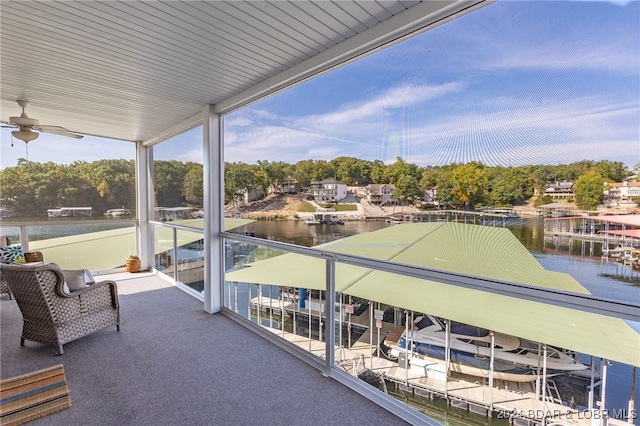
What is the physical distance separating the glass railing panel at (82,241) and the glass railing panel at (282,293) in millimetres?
3666

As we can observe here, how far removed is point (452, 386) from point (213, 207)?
10.8 ft

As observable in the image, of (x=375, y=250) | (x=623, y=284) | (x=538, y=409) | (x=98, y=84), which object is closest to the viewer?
(x=623, y=284)

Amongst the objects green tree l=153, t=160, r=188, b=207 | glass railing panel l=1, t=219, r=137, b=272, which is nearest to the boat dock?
green tree l=153, t=160, r=188, b=207

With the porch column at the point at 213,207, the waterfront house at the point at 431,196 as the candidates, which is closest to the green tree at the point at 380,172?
the waterfront house at the point at 431,196

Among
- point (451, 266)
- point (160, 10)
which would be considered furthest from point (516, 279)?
point (160, 10)

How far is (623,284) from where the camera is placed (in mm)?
1395

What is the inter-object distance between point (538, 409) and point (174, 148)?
19.0 feet

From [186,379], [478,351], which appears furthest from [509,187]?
[186,379]

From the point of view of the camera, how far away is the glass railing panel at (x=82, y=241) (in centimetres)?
542

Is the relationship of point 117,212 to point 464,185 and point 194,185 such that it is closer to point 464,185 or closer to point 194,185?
point 194,185

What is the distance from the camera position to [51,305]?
2.91 meters

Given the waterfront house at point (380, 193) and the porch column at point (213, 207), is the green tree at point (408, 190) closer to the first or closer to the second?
the waterfront house at point (380, 193)

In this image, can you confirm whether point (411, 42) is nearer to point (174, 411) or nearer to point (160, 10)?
point (160, 10)

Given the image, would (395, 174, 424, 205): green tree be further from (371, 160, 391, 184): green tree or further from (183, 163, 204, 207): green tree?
(183, 163, 204, 207): green tree
